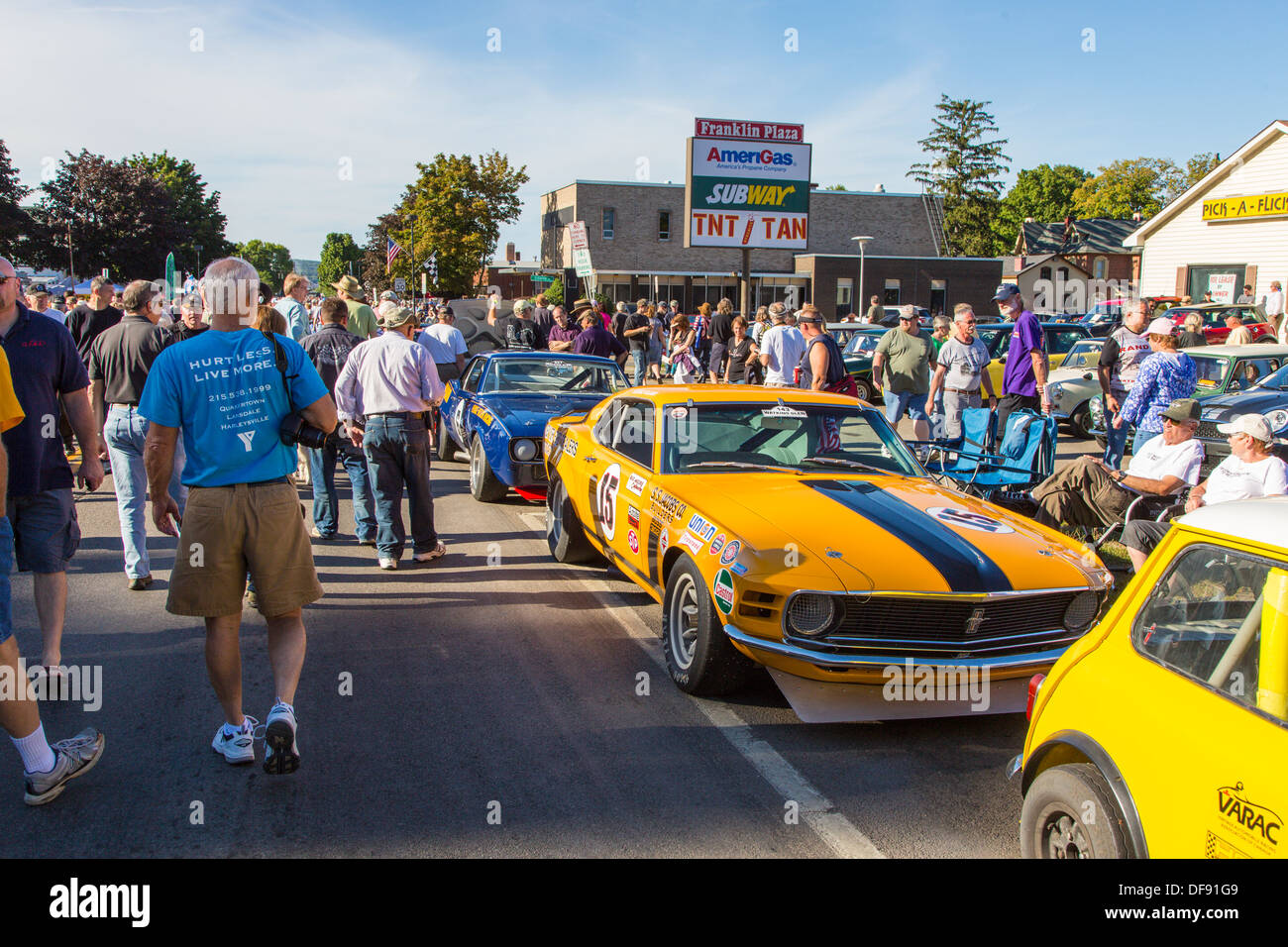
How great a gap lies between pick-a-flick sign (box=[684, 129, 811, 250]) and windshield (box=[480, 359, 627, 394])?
1106 centimetres

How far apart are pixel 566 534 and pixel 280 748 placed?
364 cm

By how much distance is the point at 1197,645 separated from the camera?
2.56 metres

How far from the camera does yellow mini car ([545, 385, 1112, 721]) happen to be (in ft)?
13.8

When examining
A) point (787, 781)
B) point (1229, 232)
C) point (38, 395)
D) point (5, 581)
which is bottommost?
point (787, 781)

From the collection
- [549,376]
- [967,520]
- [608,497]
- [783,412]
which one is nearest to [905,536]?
[967,520]

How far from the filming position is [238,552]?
3838mm

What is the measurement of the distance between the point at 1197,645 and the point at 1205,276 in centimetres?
3894

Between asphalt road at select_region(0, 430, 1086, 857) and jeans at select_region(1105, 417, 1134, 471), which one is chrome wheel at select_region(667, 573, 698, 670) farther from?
jeans at select_region(1105, 417, 1134, 471)

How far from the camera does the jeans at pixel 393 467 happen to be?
7.13 meters

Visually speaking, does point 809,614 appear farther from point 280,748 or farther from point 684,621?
point 280,748

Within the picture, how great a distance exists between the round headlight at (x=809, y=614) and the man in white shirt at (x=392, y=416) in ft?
12.7

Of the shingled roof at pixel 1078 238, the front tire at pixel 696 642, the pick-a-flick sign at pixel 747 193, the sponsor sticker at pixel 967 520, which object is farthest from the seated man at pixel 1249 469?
the shingled roof at pixel 1078 238

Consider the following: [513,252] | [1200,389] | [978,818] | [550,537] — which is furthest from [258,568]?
[513,252]
